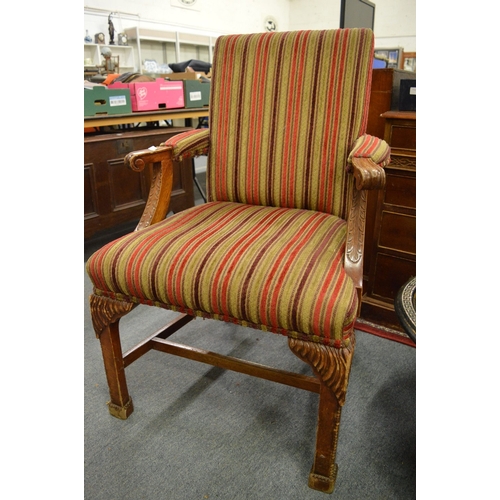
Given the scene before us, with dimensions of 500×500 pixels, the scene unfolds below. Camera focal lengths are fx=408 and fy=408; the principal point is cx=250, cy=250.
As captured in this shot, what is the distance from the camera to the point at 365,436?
116 cm

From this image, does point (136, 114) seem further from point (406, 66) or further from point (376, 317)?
point (406, 66)

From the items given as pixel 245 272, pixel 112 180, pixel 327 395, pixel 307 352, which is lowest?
pixel 327 395

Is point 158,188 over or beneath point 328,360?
over

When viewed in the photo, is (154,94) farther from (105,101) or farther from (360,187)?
(360,187)

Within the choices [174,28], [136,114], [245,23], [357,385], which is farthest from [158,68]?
[357,385]

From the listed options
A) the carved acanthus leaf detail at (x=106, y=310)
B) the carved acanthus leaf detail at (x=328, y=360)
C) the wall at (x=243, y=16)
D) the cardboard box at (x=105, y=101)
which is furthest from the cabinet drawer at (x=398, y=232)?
the wall at (x=243, y=16)

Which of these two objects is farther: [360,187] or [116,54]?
[116,54]

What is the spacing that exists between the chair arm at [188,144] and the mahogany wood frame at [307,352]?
1.0 inches

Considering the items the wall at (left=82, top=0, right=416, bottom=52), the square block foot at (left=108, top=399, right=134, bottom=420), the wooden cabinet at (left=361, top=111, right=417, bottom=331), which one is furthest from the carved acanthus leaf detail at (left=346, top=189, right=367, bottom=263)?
the wall at (left=82, top=0, right=416, bottom=52)

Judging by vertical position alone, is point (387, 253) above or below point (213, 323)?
above

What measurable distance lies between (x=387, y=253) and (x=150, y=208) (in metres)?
0.93

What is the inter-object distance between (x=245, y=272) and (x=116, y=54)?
20.4 feet

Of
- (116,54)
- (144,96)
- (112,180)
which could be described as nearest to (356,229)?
(112,180)

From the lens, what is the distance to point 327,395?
35.7 inches
